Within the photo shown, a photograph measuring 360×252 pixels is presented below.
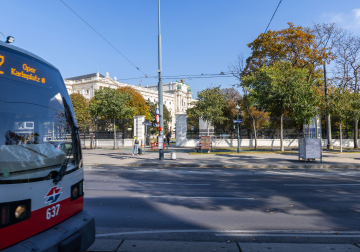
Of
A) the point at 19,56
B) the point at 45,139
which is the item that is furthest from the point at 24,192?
the point at 19,56

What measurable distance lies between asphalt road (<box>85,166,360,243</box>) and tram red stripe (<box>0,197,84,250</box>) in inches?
56.8

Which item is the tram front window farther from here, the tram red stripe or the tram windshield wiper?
the tram red stripe

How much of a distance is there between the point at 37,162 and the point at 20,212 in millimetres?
556

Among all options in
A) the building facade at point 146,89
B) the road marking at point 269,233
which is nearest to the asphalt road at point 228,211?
the road marking at point 269,233

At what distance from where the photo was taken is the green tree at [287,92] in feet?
72.2

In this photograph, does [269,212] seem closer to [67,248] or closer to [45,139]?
[67,248]

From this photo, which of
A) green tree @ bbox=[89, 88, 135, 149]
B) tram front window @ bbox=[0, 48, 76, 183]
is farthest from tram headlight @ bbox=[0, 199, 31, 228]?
green tree @ bbox=[89, 88, 135, 149]

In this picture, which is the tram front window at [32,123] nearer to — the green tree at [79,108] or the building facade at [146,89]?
the green tree at [79,108]

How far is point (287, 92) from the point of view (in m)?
22.0

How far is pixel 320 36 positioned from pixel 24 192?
100ft

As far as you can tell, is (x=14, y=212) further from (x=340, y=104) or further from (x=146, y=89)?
(x=146, y=89)

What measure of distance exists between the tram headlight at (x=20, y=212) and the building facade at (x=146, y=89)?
77.8 m

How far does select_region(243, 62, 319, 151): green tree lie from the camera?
22.0 m

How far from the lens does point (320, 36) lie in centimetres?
2736
